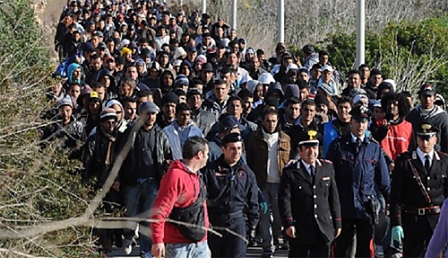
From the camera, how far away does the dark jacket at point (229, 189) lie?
30.4 feet

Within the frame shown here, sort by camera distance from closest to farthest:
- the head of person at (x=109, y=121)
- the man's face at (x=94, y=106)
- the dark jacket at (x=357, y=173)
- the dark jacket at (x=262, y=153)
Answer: the dark jacket at (x=357, y=173) → the head of person at (x=109, y=121) → the dark jacket at (x=262, y=153) → the man's face at (x=94, y=106)

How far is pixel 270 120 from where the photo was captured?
11.7 metres

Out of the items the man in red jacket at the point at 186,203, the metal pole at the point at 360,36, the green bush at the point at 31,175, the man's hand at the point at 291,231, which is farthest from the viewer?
the metal pole at the point at 360,36

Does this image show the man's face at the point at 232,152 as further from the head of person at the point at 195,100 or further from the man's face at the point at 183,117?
the head of person at the point at 195,100

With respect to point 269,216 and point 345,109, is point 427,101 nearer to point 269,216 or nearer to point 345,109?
point 345,109

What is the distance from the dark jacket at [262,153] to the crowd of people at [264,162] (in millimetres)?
14

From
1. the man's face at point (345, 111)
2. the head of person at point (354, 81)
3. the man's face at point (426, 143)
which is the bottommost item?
Result: the man's face at point (426, 143)

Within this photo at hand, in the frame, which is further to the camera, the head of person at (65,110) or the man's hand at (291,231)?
the head of person at (65,110)

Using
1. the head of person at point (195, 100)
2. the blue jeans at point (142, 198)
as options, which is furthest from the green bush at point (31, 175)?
the head of person at point (195, 100)

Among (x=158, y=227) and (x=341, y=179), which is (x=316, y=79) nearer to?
(x=341, y=179)

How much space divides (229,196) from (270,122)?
2.61 metres

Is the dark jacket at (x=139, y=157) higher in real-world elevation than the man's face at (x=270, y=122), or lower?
lower

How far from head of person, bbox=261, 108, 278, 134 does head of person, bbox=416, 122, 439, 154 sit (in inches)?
92.1

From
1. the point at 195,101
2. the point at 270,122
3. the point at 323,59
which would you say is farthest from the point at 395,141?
the point at 323,59
